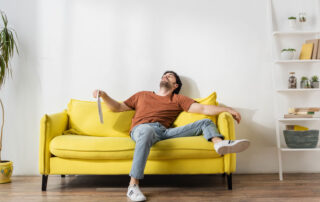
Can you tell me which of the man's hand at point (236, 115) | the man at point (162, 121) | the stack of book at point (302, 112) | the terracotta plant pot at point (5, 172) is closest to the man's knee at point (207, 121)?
the man at point (162, 121)

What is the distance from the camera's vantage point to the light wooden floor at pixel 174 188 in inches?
92.2

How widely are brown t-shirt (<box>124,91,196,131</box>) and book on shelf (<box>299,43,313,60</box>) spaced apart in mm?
1248

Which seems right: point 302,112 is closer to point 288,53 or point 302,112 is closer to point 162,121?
point 288,53

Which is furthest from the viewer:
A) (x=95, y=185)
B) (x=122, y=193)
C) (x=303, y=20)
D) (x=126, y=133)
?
(x=303, y=20)

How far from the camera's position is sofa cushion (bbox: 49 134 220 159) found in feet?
8.11

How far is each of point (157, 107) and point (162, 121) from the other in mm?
148

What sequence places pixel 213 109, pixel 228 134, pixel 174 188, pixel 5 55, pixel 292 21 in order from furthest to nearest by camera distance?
1. pixel 292 21
2. pixel 5 55
3. pixel 213 109
4. pixel 174 188
5. pixel 228 134

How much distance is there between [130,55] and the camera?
335 cm

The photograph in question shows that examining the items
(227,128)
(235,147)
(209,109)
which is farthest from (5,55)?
(235,147)

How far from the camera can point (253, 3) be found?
10.8 ft

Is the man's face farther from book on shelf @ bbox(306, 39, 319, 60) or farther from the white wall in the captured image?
book on shelf @ bbox(306, 39, 319, 60)

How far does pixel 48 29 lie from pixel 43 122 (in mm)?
1270

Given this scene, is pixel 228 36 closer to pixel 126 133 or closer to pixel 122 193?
pixel 126 133

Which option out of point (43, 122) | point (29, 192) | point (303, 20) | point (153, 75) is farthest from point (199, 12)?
point (29, 192)
